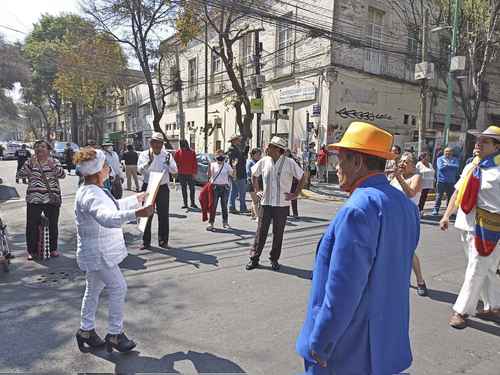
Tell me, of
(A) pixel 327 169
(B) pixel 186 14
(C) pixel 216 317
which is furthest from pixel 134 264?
(B) pixel 186 14

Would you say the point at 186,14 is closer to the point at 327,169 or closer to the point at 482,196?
the point at 327,169

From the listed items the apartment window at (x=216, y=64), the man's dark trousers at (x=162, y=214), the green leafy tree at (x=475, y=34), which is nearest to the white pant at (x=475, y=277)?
the man's dark trousers at (x=162, y=214)

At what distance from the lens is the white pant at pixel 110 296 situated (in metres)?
3.09

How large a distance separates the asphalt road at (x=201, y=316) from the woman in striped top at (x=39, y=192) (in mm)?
354

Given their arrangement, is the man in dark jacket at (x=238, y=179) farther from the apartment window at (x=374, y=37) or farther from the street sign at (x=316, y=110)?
the apartment window at (x=374, y=37)

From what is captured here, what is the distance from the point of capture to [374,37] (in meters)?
19.0

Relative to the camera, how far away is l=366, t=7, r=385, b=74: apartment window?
18.8 m

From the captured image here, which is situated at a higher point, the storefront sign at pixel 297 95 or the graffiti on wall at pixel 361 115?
the storefront sign at pixel 297 95

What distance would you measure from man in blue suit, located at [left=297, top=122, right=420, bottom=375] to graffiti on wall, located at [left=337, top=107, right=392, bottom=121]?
1685cm

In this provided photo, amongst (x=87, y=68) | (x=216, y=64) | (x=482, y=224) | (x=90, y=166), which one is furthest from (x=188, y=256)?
(x=87, y=68)

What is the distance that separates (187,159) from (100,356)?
7.40m

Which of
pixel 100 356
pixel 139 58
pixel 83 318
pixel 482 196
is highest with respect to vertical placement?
pixel 139 58

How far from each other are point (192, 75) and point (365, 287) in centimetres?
3013

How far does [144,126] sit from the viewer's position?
130 ft
